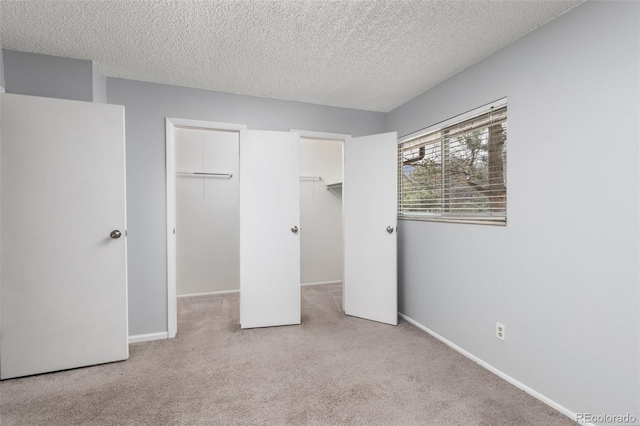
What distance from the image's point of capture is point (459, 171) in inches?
98.1

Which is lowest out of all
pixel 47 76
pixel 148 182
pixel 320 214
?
pixel 320 214

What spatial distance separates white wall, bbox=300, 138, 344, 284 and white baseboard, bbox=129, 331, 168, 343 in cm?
221

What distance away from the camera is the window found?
2.12m

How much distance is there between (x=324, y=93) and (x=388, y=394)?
104 inches

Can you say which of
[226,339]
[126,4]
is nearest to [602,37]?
[126,4]

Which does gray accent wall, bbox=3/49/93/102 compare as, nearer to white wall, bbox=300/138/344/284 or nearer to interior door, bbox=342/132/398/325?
interior door, bbox=342/132/398/325

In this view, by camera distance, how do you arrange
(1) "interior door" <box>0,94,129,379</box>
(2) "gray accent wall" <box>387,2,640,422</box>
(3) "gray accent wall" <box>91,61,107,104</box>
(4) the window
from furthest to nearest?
(3) "gray accent wall" <box>91,61,107,104</box>, (4) the window, (1) "interior door" <box>0,94,129,379</box>, (2) "gray accent wall" <box>387,2,640,422</box>

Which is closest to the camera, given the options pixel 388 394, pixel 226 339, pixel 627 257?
pixel 627 257

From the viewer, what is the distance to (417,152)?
3053 mm

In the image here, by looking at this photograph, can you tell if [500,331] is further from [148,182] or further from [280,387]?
[148,182]

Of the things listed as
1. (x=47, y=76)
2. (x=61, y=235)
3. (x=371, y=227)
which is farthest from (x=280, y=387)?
(x=47, y=76)

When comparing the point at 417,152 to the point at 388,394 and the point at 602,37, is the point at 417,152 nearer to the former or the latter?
the point at 602,37

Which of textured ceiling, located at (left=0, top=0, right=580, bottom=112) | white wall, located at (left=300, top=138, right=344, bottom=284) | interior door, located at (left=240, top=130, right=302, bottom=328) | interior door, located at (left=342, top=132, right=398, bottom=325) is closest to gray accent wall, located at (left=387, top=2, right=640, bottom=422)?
textured ceiling, located at (left=0, top=0, right=580, bottom=112)

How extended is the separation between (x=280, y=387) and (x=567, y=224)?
2.01 metres
